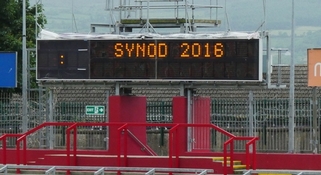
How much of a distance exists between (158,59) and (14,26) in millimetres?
14262

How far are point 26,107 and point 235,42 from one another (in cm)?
836

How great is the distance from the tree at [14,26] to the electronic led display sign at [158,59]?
10927 millimetres

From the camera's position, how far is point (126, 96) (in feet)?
95.8

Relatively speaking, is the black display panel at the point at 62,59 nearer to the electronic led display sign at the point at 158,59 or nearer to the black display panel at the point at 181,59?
the electronic led display sign at the point at 158,59

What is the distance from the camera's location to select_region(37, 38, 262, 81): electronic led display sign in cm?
2847

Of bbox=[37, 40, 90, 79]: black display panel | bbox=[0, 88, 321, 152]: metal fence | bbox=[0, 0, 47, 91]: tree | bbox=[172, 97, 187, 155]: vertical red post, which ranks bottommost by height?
bbox=[0, 88, 321, 152]: metal fence

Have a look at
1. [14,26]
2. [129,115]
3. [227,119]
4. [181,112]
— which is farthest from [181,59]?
[14,26]

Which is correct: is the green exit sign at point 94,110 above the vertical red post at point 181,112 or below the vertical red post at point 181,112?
below

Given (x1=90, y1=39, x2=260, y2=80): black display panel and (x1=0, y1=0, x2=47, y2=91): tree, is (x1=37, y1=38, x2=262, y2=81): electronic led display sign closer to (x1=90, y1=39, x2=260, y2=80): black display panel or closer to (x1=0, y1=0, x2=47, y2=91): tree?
(x1=90, y1=39, x2=260, y2=80): black display panel

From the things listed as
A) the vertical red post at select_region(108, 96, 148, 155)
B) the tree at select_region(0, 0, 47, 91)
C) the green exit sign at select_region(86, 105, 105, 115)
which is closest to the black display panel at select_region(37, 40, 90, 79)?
the vertical red post at select_region(108, 96, 148, 155)

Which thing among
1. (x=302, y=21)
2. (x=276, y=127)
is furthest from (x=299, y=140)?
(x=302, y=21)

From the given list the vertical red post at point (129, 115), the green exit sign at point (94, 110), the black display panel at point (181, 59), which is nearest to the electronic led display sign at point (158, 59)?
the black display panel at point (181, 59)

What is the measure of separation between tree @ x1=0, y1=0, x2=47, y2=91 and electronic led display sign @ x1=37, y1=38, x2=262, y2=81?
10927 mm

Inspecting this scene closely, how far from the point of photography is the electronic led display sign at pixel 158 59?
28.5 metres
